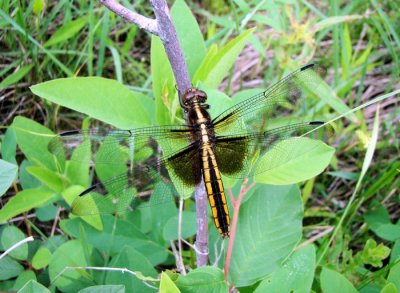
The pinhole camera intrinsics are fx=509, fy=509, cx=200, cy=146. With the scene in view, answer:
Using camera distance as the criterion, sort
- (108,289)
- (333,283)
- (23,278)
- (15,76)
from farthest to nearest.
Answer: (15,76) → (23,278) → (333,283) → (108,289)

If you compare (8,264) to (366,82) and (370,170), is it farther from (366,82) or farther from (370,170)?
(366,82)

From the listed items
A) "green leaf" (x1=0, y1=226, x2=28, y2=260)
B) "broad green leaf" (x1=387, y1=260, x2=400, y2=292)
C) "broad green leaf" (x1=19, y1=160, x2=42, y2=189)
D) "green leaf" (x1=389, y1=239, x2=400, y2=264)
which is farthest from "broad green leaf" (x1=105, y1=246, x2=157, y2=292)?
"green leaf" (x1=389, y1=239, x2=400, y2=264)

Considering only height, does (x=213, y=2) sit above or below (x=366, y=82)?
above

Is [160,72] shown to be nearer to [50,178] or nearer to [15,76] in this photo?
[50,178]

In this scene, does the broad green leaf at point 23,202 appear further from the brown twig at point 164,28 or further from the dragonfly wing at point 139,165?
the brown twig at point 164,28

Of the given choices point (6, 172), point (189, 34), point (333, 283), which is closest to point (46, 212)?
point (6, 172)

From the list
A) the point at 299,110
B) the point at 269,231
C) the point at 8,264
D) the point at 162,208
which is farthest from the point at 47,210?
the point at 299,110
